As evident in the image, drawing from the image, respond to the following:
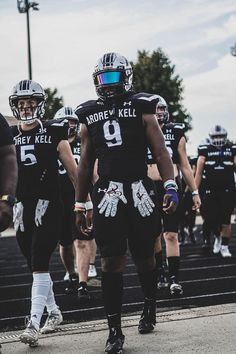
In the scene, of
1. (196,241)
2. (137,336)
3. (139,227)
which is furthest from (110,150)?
(196,241)

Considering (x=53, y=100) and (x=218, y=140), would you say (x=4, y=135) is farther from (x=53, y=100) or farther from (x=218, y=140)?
(x=53, y=100)

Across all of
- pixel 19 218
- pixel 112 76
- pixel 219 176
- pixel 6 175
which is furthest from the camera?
pixel 219 176

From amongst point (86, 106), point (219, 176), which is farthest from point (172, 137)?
point (219, 176)

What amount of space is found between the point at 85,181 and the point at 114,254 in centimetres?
66

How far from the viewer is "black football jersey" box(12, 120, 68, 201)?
5.53 meters

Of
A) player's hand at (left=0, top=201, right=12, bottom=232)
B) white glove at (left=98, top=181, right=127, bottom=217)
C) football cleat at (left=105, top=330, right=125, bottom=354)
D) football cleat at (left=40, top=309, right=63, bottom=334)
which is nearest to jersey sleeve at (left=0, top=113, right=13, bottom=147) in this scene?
player's hand at (left=0, top=201, right=12, bottom=232)

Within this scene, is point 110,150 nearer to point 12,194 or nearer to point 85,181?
point 85,181

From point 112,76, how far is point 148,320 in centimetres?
178

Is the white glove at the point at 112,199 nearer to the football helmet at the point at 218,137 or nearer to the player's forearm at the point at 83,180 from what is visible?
the player's forearm at the point at 83,180

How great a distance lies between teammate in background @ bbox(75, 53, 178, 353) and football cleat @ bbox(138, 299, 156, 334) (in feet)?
1.55

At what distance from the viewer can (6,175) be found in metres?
3.70

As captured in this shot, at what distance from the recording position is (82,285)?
7.37m

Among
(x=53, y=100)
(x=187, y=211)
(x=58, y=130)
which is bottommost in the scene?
(x=187, y=211)

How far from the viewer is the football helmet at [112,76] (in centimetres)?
502
